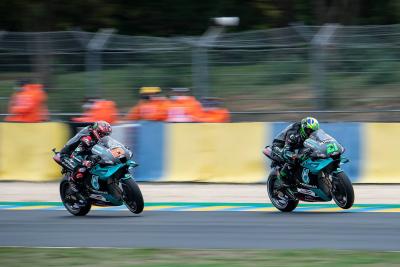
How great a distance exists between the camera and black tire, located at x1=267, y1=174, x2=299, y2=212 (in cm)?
1305

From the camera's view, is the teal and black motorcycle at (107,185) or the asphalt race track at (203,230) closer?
the asphalt race track at (203,230)

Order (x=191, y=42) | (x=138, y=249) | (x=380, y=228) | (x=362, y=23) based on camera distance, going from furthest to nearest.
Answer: (x=362, y=23) < (x=191, y=42) < (x=380, y=228) < (x=138, y=249)

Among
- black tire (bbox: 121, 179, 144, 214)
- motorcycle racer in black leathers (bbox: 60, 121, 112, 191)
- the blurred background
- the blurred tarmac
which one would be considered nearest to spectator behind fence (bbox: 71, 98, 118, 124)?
the blurred background

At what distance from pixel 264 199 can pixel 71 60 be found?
4.51 metres

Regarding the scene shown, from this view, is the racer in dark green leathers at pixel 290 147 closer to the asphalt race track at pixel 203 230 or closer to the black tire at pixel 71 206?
the asphalt race track at pixel 203 230

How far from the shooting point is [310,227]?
37.0 ft

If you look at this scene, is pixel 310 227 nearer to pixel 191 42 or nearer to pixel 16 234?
pixel 16 234

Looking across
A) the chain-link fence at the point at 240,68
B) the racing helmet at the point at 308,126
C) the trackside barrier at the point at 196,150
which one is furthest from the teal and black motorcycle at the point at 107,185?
the chain-link fence at the point at 240,68

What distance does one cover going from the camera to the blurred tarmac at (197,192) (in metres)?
14.6

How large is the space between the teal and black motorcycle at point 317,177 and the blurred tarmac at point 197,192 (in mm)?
1283

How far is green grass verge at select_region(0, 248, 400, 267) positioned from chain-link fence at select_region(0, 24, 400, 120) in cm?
698

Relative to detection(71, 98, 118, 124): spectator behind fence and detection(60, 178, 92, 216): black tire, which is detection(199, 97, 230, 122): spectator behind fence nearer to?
detection(71, 98, 118, 124): spectator behind fence

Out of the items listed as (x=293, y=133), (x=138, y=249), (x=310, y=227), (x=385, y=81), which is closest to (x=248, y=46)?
(x=385, y=81)

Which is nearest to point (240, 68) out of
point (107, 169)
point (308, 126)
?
point (308, 126)
